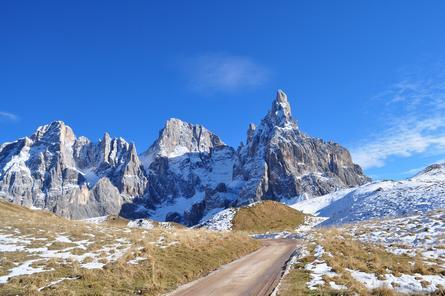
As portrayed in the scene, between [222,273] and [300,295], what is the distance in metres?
7.33

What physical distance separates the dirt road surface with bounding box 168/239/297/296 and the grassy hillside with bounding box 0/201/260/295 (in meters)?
1.06

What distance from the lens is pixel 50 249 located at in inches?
1017

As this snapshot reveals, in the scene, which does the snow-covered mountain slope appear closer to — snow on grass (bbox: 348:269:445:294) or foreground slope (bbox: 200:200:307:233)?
foreground slope (bbox: 200:200:307:233)

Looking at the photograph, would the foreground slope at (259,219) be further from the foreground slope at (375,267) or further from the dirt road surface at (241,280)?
the dirt road surface at (241,280)

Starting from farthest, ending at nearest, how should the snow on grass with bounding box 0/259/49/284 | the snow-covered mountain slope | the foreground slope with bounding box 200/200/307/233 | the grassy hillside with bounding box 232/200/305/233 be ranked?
the foreground slope with bounding box 200/200/307/233
the grassy hillside with bounding box 232/200/305/233
the snow-covered mountain slope
the snow on grass with bounding box 0/259/49/284

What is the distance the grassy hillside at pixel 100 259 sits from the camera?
18.8 m

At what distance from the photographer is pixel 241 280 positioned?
2144 centimetres

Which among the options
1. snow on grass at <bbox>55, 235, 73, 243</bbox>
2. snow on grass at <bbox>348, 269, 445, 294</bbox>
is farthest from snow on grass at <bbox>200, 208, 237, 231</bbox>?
snow on grass at <bbox>348, 269, 445, 294</bbox>

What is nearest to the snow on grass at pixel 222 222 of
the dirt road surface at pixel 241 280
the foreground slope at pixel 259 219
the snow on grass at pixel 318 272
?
the foreground slope at pixel 259 219

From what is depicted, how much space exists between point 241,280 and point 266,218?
80.0 metres

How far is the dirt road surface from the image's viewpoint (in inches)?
735

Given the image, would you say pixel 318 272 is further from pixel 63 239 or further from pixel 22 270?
pixel 63 239

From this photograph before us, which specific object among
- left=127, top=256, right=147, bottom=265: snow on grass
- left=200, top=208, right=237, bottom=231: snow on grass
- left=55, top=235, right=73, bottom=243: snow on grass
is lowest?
left=127, top=256, right=147, bottom=265: snow on grass

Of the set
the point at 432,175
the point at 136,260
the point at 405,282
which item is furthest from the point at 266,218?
the point at 405,282
